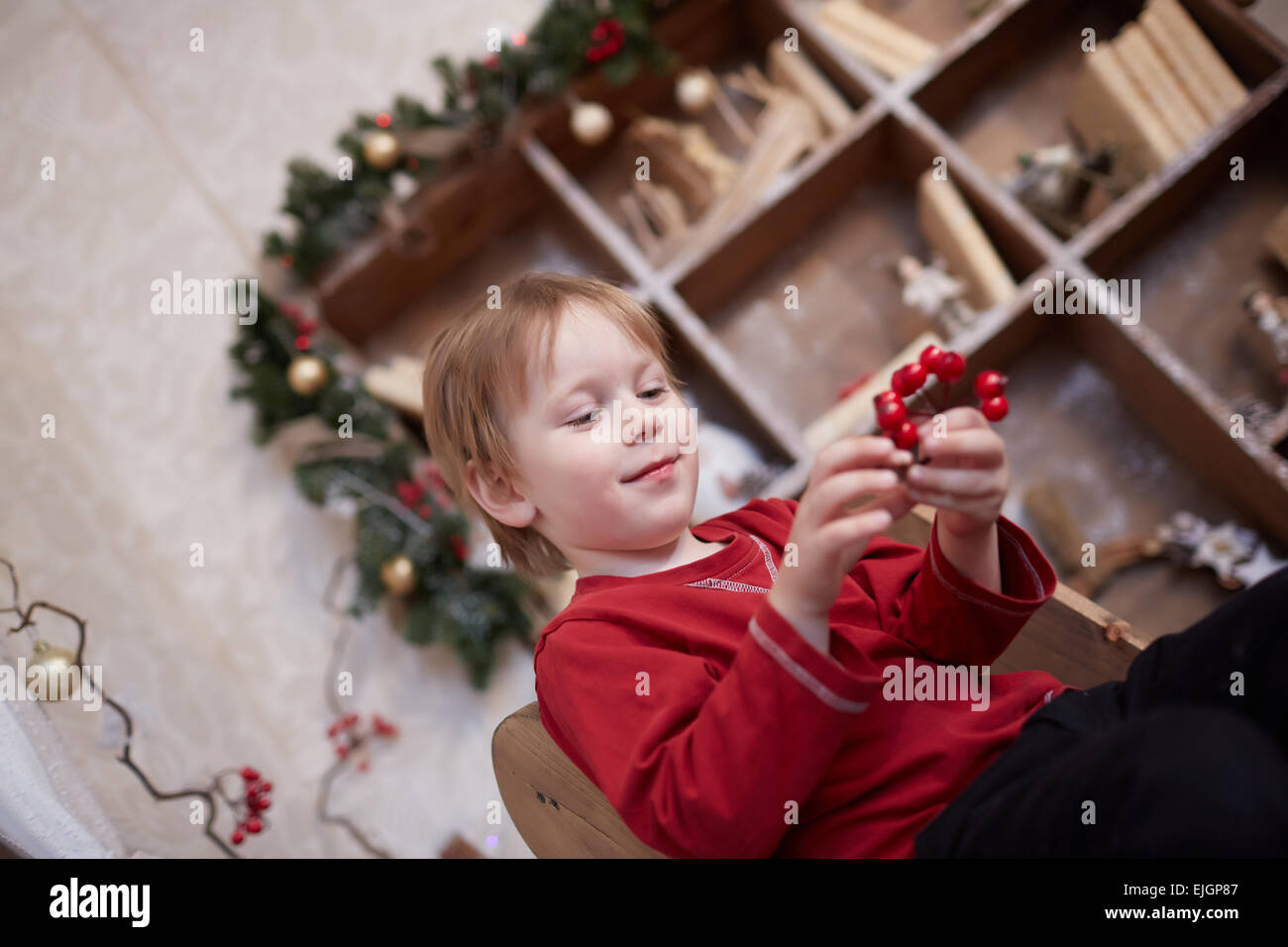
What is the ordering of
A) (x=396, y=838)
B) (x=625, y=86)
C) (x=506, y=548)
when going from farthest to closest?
(x=625, y=86), (x=396, y=838), (x=506, y=548)

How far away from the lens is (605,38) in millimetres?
1671

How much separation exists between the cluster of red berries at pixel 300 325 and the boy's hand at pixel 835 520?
119 centimetres

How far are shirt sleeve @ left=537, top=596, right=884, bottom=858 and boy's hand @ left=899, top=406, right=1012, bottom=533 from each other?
141 mm

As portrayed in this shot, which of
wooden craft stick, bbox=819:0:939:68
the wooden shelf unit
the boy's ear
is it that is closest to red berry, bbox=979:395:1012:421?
the boy's ear

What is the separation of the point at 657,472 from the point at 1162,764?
454mm

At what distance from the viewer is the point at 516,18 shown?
1.92 meters

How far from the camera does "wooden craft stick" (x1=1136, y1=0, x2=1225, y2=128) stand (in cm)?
150

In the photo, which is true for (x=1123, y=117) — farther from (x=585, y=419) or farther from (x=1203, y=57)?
(x=585, y=419)

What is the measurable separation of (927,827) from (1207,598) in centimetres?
94

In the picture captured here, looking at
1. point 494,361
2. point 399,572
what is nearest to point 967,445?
point 494,361

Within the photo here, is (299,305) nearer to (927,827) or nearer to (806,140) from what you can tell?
(806,140)

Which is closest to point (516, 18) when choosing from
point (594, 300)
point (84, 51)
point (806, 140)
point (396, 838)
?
point (806, 140)

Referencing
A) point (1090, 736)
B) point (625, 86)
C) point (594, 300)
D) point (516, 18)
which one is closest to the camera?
point (1090, 736)
